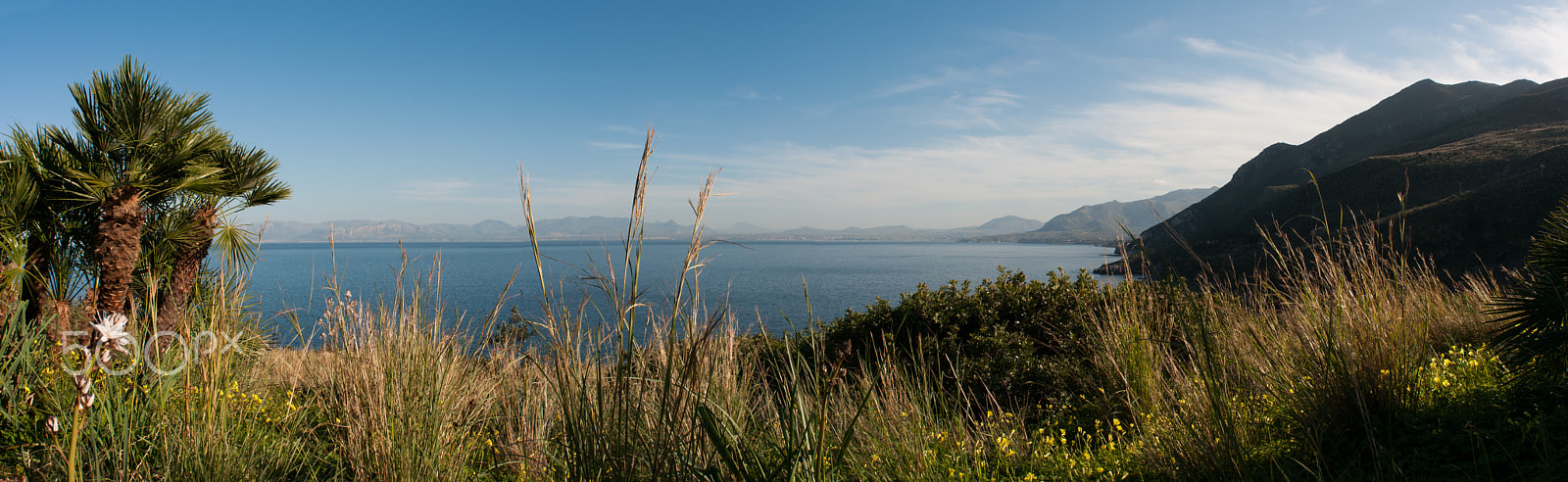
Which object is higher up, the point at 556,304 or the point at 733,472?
the point at 556,304

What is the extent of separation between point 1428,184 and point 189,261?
5775cm

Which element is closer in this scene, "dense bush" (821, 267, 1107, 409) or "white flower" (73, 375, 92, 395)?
"white flower" (73, 375, 92, 395)

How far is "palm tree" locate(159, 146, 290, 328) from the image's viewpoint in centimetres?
628

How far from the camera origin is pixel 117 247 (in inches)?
Result: 218

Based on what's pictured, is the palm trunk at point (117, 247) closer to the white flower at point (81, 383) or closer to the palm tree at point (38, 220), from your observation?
the palm tree at point (38, 220)

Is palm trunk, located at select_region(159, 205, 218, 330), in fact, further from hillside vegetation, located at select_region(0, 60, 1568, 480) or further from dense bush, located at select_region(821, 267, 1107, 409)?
dense bush, located at select_region(821, 267, 1107, 409)

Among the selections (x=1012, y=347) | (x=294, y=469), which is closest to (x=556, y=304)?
(x=294, y=469)

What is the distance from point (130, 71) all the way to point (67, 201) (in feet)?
4.38

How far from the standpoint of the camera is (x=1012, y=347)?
6.20 m

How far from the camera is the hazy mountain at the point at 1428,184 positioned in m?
27.6

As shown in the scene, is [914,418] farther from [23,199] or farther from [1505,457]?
[23,199]

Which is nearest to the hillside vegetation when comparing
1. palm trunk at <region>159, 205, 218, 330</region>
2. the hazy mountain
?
the hazy mountain

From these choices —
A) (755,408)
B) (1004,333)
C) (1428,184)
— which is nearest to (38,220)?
(755,408)

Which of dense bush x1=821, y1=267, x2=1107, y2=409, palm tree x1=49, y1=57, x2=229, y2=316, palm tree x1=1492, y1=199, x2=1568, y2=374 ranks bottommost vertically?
dense bush x1=821, y1=267, x2=1107, y2=409
